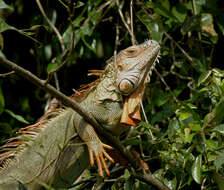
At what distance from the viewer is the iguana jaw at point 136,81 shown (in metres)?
2.88

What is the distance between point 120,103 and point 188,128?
466mm

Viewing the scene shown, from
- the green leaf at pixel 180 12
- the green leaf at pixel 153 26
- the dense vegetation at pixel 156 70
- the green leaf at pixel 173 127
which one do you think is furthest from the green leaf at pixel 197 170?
the green leaf at pixel 180 12

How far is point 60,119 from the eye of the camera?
3.13 meters

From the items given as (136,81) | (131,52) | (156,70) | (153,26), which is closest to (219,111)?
(136,81)

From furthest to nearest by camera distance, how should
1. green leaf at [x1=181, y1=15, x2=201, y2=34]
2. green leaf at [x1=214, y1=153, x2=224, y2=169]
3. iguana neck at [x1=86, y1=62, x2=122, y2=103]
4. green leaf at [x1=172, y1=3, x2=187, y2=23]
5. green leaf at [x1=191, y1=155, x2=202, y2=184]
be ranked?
1. green leaf at [x1=172, y1=3, x2=187, y2=23]
2. green leaf at [x1=181, y1=15, x2=201, y2=34]
3. iguana neck at [x1=86, y1=62, x2=122, y2=103]
4. green leaf at [x1=191, y1=155, x2=202, y2=184]
5. green leaf at [x1=214, y1=153, x2=224, y2=169]

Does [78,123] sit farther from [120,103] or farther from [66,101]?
[66,101]

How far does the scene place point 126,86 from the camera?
9.63ft

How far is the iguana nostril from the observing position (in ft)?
9.61

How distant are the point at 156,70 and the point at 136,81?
0.99 meters

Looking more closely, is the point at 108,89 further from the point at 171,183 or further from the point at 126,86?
the point at 171,183

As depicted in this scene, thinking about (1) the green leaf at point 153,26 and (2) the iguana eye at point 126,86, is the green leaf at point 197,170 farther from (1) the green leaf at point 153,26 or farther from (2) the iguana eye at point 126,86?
(1) the green leaf at point 153,26

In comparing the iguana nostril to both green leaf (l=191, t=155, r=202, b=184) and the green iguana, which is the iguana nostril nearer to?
the green iguana

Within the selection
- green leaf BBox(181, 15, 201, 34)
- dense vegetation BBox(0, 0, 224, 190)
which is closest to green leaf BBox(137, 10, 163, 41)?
dense vegetation BBox(0, 0, 224, 190)

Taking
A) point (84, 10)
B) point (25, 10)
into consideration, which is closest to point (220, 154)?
point (84, 10)
